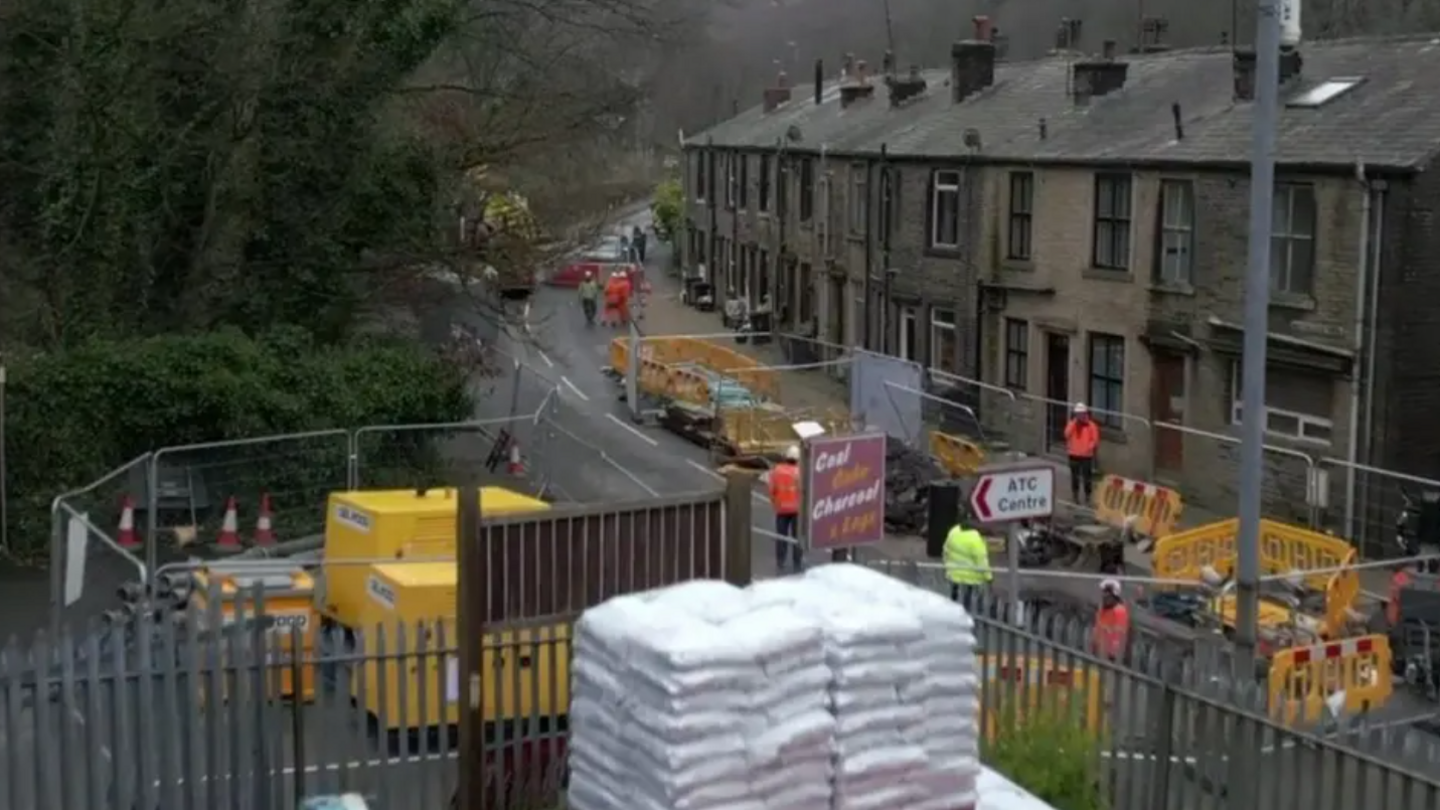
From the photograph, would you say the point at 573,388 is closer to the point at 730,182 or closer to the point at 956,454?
the point at 956,454

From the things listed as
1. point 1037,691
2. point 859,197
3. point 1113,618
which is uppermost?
point 859,197

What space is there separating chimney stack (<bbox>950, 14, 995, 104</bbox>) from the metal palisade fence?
88.0 feet

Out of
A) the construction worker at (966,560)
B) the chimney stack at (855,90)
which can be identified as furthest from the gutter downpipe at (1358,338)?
the chimney stack at (855,90)

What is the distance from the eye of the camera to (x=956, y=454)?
85.3ft

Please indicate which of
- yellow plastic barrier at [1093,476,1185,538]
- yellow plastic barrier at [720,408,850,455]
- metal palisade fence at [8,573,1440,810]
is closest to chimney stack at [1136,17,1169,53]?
yellow plastic barrier at [720,408,850,455]

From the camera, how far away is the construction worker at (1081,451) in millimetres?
24797

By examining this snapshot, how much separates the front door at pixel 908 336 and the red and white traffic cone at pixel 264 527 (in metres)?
16.7

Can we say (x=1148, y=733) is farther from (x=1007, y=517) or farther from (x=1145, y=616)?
(x=1145, y=616)

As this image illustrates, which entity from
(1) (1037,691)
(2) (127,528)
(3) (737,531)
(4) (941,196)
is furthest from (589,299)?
(3) (737,531)

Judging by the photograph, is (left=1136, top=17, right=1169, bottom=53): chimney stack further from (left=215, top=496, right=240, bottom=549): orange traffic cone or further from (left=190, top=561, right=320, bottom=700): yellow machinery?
(left=190, top=561, right=320, bottom=700): yellow machinery

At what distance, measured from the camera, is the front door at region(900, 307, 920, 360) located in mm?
34812

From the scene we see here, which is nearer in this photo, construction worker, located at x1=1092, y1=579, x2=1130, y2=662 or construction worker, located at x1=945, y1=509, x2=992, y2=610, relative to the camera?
construction worker, located at x1=1092, y1=579, x2=1130, y2=662

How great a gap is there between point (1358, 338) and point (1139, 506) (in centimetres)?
354

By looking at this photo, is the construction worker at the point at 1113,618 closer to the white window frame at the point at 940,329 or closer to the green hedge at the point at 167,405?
the green hedge at the point at 167,405
